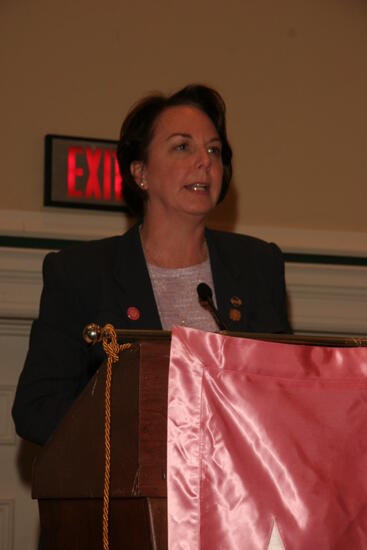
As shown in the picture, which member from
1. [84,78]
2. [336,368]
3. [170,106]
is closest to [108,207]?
[84,78]

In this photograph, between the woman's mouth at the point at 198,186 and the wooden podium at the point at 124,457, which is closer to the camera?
the wooden podium at the point at 124,457

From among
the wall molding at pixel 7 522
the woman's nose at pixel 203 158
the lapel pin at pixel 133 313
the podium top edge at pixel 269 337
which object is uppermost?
the woman's nose at pixel 203 158

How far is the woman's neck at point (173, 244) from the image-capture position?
9.50 ft

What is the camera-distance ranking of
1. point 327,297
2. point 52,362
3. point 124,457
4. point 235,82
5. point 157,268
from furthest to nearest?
point 235,82 < point 327,297 < point 157,268 < point 52,362 < point 124,457

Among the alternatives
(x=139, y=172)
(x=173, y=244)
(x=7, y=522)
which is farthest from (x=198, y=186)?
(x=7, y=522)

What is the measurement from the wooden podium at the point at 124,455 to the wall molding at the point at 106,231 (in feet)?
6.53

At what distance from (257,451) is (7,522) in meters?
2.41

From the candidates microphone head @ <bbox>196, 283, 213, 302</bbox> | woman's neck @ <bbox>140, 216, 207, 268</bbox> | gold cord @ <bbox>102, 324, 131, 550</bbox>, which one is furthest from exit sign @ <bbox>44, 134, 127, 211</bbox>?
gold cord @ <bbox>102, 324, 131, 550</bbox>

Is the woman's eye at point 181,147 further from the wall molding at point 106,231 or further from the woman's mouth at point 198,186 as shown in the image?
the wall molding at point 106,231

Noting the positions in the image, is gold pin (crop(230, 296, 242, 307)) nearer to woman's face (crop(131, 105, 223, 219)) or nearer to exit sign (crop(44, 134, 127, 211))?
woman's face (crop(131, 105, 223, 219))

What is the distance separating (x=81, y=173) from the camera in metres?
3.88

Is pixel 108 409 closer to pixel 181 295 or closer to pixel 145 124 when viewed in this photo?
pixel 181 295

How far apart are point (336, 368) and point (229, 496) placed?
32 cm

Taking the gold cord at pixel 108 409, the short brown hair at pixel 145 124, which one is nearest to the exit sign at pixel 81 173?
the short brown hair at pixel 145 124
